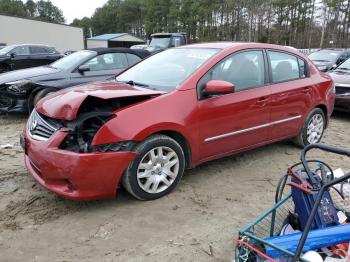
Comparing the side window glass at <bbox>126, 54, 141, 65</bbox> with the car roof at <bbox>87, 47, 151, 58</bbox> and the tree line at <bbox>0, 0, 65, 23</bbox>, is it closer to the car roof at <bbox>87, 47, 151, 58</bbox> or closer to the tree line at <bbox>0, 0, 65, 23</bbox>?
the car roof at <bbox>87, 47, 151, 58</bbox>

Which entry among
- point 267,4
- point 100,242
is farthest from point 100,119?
point 267,4

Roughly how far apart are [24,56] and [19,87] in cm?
896

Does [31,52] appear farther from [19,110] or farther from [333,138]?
[333,138]

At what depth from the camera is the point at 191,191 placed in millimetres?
3770

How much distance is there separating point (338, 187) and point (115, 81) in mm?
2749

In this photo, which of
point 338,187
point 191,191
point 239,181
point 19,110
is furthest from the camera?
Answer: point 19,110

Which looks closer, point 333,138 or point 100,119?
point 100,119

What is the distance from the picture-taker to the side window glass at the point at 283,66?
458cm

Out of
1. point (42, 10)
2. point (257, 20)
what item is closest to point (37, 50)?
point (257, 20)

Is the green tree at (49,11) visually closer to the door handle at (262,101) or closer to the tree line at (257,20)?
the tree line at (257,20)

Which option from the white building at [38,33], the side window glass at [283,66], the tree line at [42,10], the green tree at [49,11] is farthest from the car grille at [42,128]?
the green tree at [49,11]

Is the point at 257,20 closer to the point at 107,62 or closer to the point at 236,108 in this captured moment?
the point at 107,62

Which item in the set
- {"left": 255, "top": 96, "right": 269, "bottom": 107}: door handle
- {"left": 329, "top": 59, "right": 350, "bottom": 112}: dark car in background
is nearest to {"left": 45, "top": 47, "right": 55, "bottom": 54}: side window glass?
{"left": 329, "top": 59, "right": 350, "bottom": 112}: dark car in background

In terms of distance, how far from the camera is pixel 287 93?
460 cm
